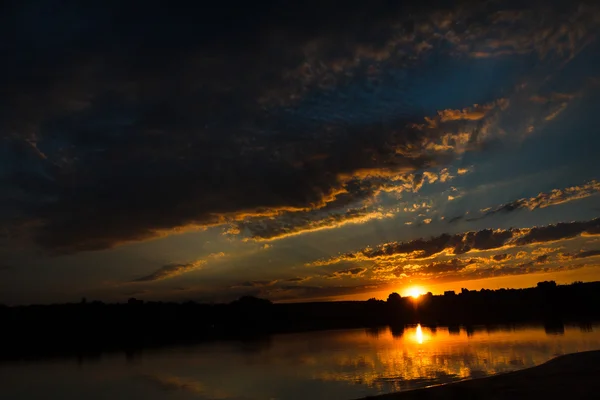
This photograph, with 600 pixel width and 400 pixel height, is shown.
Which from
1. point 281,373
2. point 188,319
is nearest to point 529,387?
point 281,373

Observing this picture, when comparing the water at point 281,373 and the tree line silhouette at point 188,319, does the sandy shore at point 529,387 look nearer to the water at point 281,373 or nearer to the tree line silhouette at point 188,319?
the water at point 281,373

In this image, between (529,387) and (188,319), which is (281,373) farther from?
(188,319)

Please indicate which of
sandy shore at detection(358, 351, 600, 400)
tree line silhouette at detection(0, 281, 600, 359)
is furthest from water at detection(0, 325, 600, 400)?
tree line silhouette at detection(0, 281, 600, 359)

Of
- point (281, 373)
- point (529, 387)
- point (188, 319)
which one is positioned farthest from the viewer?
point (188, 319)

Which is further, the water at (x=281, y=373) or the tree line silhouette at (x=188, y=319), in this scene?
the tree line silhouette at (x=188, y=319)

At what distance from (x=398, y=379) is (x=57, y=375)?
134 ft

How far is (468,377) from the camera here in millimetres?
34188

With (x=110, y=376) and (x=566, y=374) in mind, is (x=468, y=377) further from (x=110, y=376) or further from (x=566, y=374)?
(x=110, y=376)

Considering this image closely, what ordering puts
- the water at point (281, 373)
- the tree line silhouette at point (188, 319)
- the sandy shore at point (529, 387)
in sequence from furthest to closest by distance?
the tree line silhouette at point (188, 319), the water at point (281, 373), the sandy shore at point (529, 387)

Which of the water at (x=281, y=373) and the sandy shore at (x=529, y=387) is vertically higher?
the sandy shore at (x=529, y=387)

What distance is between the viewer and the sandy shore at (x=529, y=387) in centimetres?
2423

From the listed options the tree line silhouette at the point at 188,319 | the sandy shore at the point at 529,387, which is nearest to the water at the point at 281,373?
the sandy shore at the point at 529,387

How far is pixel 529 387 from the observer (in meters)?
26.3

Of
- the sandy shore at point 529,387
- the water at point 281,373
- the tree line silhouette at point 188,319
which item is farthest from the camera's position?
the tree line silhouette at point 188,319
